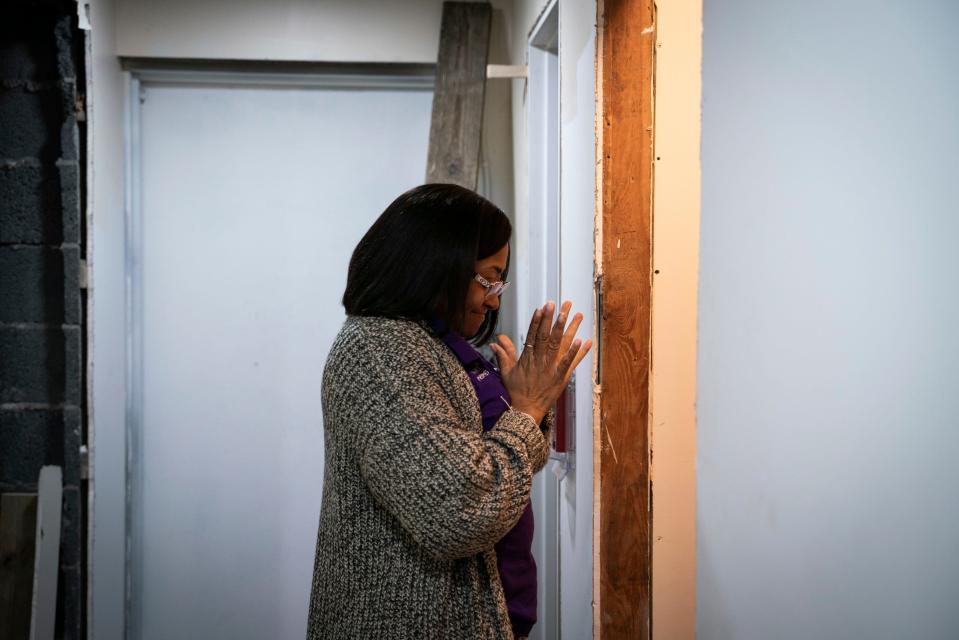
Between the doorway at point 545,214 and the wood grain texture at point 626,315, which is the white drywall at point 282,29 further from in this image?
the wood grain texture at point 626,315

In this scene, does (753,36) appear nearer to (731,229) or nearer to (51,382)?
(731,229)

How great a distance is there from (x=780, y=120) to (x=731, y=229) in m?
0.25

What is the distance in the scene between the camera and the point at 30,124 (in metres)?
1.99

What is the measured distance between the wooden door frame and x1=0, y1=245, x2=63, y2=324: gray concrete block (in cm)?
151

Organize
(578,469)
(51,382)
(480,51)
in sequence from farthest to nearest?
(480,51)
(51,382)
(578,469)

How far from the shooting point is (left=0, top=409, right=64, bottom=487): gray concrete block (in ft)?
6.62

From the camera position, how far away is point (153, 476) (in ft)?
7.83

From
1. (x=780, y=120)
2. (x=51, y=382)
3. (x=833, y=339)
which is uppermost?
(x=780, y=120)

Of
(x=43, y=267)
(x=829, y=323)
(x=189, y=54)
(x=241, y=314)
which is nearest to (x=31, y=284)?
(x=43, y=267)

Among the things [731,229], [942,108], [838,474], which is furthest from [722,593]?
[942,108]

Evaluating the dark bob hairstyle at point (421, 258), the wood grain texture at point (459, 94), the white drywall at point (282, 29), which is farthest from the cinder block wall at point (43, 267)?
the dark bob hairstyle at point (421, 258)

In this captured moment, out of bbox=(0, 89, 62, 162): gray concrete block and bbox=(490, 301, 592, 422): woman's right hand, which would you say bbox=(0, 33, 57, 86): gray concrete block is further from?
bbox=(490, 301, 592, 422): woman's right hand

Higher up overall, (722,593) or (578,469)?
(578,469)

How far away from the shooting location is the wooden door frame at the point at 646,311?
117cm
